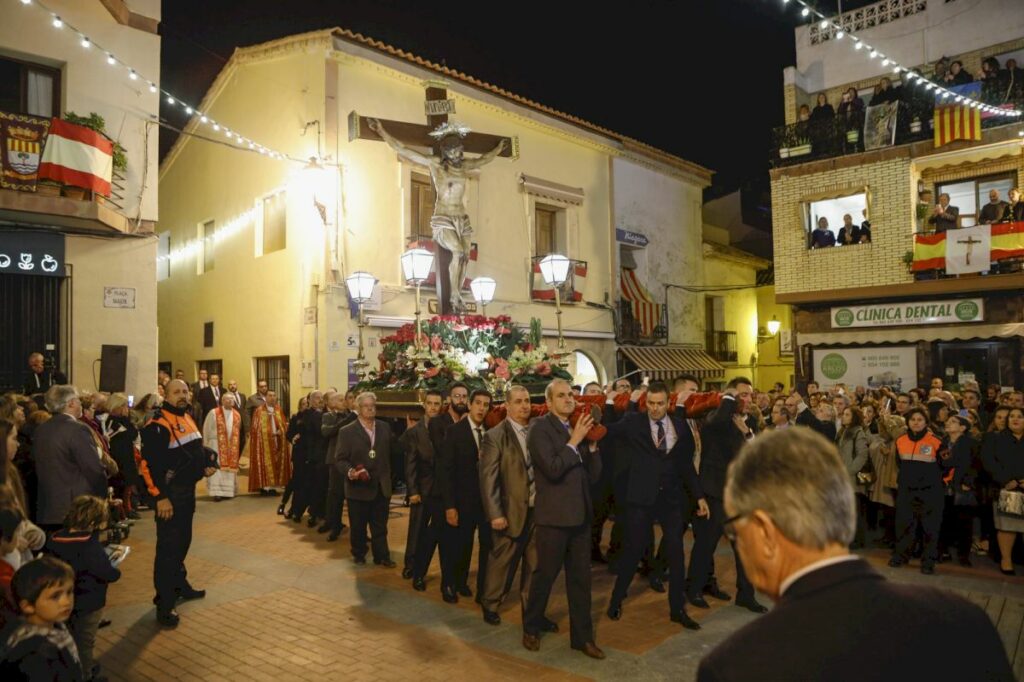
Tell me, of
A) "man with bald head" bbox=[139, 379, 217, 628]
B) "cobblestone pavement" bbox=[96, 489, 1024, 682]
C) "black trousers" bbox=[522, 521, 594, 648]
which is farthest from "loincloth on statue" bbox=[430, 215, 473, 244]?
"black trousers" bbox=[522, 521, 594, 648]

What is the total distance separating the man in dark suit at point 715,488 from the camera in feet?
21.5

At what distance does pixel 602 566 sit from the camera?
8.27m

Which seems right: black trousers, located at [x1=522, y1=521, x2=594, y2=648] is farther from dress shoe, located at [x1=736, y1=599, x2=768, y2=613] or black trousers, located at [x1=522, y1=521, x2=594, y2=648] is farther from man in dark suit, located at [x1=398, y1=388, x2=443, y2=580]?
man in dark suit, located at [x1=398, y1=388, x2=443, y2=580]

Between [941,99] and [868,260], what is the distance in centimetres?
400

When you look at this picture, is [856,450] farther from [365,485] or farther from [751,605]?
[365,485]

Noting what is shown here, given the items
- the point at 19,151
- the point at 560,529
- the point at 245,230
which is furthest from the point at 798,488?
the point at 245,230

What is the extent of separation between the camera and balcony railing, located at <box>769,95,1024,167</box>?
17672mm

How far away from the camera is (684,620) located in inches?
237

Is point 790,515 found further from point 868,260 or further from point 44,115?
point 868,260

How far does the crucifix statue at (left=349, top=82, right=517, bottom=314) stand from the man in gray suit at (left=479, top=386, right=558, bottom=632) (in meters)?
5.47

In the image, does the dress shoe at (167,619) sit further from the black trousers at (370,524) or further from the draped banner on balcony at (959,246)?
the draped banner on balcony at (959,246)

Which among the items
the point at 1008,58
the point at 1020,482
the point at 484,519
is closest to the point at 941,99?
the point at 1008,58

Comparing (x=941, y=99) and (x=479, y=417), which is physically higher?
(x=941, y=99)

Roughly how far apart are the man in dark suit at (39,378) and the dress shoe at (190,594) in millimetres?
5409
